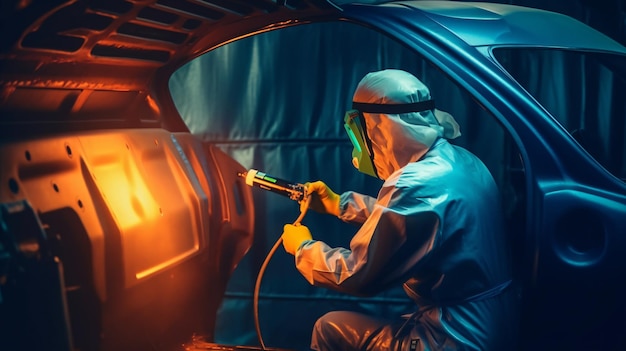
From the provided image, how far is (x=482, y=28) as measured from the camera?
7.07 feet

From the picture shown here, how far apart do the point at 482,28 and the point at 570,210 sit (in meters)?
0.66

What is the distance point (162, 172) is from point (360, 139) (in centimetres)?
77

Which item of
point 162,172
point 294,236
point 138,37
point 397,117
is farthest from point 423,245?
point 138,37

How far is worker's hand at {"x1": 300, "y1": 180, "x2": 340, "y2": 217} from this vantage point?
2.78 m

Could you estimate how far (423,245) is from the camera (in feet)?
6.70

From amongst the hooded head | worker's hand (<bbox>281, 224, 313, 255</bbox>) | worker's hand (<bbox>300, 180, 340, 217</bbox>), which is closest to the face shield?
the hooded head

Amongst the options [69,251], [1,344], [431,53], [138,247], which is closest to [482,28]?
[431,53]

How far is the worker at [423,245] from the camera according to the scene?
205 cm

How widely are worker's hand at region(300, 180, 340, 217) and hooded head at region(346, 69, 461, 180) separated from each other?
422 mm

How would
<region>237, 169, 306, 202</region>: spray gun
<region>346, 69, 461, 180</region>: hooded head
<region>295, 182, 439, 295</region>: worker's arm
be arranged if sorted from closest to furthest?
<region>295, 182, 439, 295</region>: worker's arm < <region>346, 69, 461, 180</region>: hooded head < <region>237, 169, 306, 202</region>: spray gun

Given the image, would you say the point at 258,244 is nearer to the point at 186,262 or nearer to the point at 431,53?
the point at 186,262

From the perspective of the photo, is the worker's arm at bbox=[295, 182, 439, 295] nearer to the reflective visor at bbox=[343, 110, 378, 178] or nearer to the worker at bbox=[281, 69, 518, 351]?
the worker at bbox=[281, 69, 518, 351]

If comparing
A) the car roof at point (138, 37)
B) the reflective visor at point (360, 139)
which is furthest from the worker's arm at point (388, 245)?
the car roof at point (138, 37)

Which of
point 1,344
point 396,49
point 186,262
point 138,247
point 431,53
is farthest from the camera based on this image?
point 396,49
